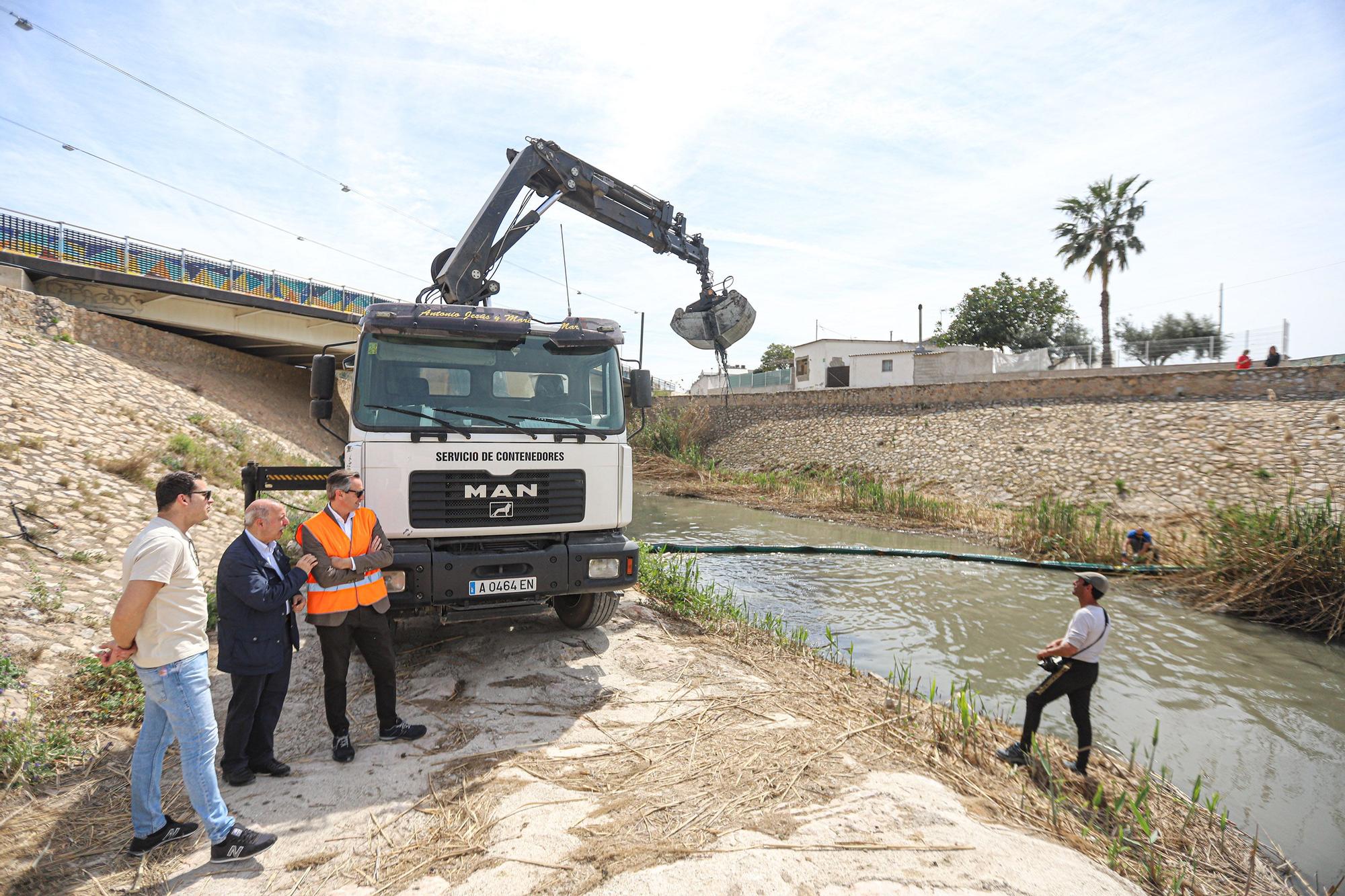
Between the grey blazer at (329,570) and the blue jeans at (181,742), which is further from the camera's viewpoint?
the grey blazer at (329,570)

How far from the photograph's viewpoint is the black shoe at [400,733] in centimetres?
457

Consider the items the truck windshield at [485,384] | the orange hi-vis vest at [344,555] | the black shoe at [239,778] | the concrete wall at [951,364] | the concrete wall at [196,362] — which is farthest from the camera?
the concrete wall at [951,364]

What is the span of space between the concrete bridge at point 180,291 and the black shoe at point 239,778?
16679 millimetres

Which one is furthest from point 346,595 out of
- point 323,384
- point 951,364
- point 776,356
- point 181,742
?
point 776,356

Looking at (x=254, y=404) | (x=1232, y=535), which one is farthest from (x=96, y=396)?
(x=1232, y=535)

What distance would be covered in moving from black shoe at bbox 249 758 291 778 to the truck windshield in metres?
2.33

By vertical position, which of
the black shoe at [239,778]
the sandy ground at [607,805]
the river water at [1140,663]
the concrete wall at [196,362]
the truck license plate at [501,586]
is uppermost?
the concrete wall at [196,362]

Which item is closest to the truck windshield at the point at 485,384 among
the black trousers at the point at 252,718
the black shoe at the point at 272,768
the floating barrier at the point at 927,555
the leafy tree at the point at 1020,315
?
the black trousers at the point at 252,718

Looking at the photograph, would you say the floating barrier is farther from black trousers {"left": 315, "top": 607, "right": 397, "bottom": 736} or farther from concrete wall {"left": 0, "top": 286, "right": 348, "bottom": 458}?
A: concrete wall {"left": 0, "top": 286, "right": 348, "bottom": 458}

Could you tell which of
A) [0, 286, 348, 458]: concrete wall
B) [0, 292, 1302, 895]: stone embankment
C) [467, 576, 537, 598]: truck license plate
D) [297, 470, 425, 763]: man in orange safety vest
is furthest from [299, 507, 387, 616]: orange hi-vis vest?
[0, 286, 348, 458]: concrete wall

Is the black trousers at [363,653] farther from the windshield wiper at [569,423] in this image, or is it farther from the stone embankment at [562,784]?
the windshield wiper at [569,423]

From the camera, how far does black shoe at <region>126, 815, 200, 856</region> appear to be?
327 centimetres

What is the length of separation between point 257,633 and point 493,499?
1860 millimetres

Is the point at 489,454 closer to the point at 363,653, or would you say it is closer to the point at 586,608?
the point at 363,653
